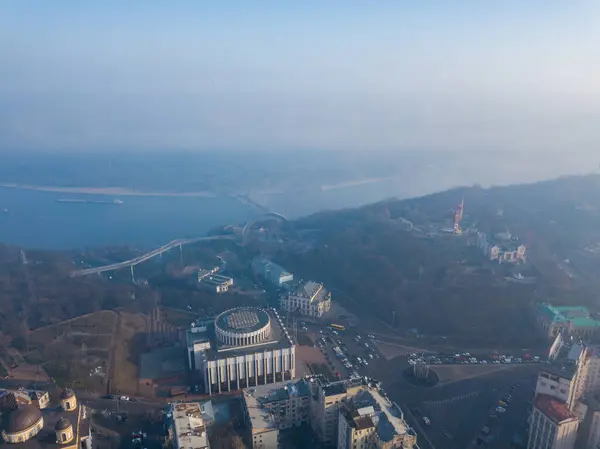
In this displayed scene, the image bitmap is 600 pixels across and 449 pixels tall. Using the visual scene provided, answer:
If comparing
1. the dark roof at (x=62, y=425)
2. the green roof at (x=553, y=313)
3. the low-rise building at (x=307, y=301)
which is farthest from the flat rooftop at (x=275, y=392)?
the green roof at (x=553, y=313)

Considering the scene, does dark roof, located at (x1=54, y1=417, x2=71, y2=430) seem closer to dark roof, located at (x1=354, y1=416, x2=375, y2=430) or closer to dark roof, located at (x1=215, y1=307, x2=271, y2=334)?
dark roof, located at (x1=215, y1=307, x2=271, y2=334)

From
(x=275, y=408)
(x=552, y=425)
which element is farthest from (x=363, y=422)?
(x=552, y=425)

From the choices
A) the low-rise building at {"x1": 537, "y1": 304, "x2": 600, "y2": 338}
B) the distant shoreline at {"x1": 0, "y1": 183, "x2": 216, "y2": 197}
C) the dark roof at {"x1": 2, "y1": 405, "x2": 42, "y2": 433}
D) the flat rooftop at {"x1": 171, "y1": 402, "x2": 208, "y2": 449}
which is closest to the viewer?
the dark roof at {"x1": 2, "y1": 405, "x2": 42, "y2": 433}

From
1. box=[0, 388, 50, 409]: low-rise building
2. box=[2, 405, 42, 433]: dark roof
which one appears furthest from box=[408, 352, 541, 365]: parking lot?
box=[2, 405, 42, 433]: dark roof

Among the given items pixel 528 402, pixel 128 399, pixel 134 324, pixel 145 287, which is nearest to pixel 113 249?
pixel 145 287

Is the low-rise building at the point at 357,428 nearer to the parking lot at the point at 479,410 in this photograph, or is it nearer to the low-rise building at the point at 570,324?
A: the parking lot at the point at 479,410

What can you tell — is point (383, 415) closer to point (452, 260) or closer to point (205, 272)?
point (452, 260)
